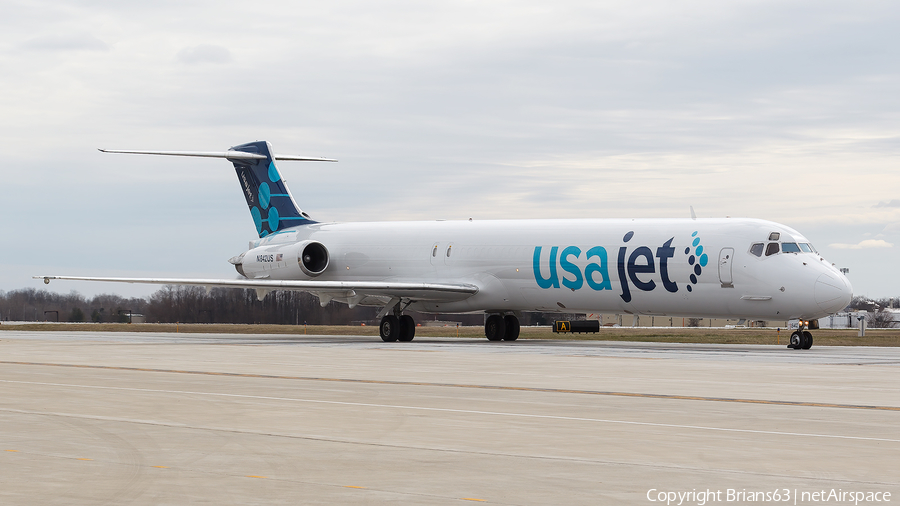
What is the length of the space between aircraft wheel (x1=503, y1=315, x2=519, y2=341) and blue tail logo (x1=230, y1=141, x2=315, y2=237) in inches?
402

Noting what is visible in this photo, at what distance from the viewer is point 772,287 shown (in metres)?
30.0

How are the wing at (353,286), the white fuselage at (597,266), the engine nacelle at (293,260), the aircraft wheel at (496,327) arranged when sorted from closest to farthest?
the white fuselage at (597,266) < the wing at (353,286) < the aircraft wheel at (496,327) < the engine nacelle at (293,260)

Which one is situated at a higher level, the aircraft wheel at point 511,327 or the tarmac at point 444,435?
the aircraft wheel at point 511,327

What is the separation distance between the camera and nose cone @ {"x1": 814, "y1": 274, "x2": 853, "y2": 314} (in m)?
29.4

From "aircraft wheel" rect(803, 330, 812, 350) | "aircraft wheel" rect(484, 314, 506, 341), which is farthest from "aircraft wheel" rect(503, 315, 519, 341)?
"aircraft wheel" rect(803, 330, 812, 350)

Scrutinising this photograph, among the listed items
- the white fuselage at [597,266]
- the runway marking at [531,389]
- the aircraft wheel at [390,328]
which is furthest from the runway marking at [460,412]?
the aircraft wheel at [390,328]

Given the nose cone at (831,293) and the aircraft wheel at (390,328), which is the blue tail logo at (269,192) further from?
the nose cone at (831,293)

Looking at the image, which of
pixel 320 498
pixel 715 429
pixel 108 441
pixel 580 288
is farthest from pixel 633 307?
pixel 320 498

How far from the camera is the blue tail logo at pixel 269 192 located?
4475cm

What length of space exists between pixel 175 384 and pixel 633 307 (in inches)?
722

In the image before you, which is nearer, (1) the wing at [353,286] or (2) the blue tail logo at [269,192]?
(1) the wing at [353,286]

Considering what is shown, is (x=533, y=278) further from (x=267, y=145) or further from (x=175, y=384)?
(x=175, y=384)

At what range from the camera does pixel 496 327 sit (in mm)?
39750

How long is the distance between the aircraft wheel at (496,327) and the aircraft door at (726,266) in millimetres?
10884
